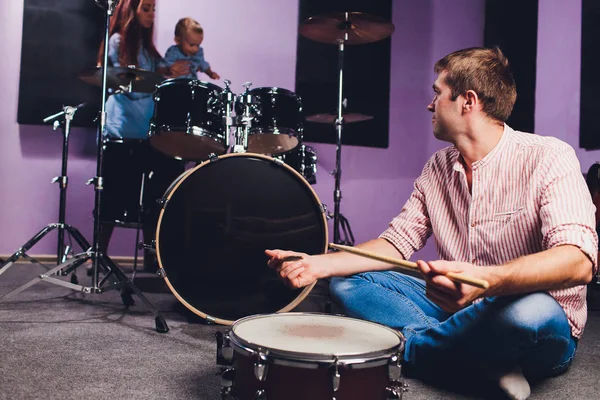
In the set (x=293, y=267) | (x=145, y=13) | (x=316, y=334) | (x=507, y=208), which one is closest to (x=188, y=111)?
(x=293, y=267)

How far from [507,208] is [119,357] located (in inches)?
51.9

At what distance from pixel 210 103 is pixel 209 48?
7.03 feet

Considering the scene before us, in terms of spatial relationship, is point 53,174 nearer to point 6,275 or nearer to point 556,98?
point 6,275

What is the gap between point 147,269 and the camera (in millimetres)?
4074

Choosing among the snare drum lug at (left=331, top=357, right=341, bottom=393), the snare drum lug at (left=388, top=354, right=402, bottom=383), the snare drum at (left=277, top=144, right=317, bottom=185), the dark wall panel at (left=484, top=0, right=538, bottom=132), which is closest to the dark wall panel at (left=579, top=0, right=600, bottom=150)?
the dark wall panel at (left=484, top=0, right=538, bottom=132)

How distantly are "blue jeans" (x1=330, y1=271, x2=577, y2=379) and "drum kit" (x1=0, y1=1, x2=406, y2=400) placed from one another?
0.30 meters

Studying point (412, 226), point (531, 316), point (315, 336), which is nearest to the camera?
point (315, 336)

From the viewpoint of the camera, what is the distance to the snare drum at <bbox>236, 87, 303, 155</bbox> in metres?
2.84

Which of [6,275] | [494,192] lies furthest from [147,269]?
[494,192]

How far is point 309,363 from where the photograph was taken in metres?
0.99

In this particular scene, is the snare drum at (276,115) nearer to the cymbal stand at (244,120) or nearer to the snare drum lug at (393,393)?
the cymbal stand at (244,120)

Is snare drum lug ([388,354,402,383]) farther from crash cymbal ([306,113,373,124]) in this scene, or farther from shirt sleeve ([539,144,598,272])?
crash cymbal ([306,113,373,124])

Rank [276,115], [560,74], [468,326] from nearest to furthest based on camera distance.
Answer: [468,326]
[276,115]
[560,74]

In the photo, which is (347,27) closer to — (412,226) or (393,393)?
(412,226)
